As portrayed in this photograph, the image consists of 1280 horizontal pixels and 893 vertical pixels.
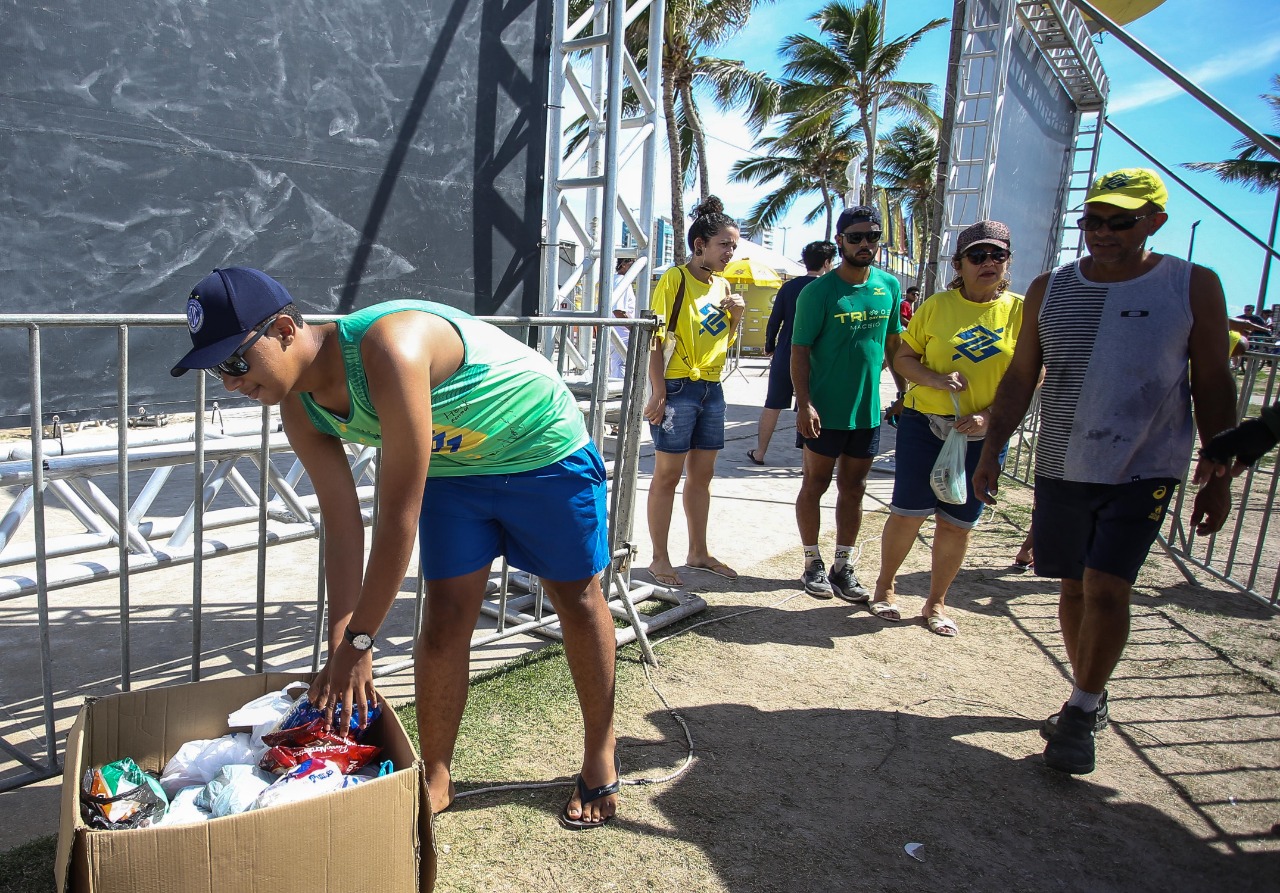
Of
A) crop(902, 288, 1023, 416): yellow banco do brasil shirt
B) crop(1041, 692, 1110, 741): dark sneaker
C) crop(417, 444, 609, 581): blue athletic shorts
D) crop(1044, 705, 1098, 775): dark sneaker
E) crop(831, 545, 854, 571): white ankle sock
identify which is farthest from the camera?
crop(831, 545, 854, 571): white ankle sock

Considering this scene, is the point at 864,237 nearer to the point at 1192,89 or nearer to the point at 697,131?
the point at 1192,89

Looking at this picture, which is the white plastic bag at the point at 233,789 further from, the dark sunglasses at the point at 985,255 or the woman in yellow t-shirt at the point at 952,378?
the dark sunglasses at the point at 985,255

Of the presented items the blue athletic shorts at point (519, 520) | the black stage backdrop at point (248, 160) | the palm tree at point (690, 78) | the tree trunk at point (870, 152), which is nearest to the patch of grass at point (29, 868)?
the blue athletic shorts at point (519, 520)

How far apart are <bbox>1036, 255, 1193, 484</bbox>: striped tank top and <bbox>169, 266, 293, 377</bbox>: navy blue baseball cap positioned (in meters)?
2.62

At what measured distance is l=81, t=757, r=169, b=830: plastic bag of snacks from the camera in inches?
73.6

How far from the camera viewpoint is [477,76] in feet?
25.2

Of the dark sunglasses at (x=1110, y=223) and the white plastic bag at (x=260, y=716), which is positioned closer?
the white plastic bag at (x=260, y=716)

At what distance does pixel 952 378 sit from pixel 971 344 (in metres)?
0.20

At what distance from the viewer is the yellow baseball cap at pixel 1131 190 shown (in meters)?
2.88

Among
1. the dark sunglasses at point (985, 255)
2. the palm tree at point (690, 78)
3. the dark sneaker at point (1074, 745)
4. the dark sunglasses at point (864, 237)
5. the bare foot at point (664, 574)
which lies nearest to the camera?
the dark sneaker at point (1074, 745)

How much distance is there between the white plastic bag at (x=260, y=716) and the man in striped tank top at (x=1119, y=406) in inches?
99.1

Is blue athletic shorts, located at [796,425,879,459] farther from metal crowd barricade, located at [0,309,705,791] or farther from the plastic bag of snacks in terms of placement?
the plastic bag of snacks

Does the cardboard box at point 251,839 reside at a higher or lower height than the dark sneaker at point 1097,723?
higher

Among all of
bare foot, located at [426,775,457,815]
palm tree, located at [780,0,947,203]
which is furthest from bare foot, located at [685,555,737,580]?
palm tree, located at [780,0,947,203]
